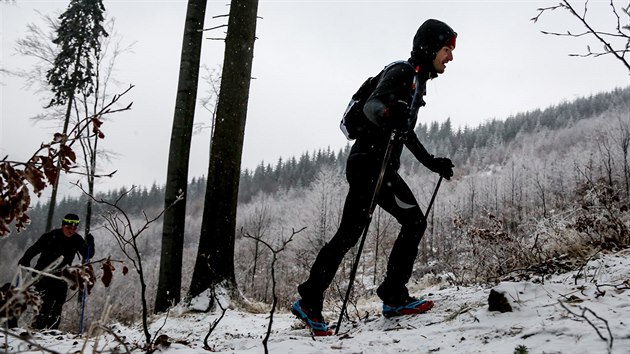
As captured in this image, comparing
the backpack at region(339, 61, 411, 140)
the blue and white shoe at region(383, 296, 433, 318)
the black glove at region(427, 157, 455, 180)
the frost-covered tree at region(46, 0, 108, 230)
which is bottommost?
the blue and white shoe at region(383, 296, 433, 318)

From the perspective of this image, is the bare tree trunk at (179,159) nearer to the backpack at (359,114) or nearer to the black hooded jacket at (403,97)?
the backpack at (359,114)

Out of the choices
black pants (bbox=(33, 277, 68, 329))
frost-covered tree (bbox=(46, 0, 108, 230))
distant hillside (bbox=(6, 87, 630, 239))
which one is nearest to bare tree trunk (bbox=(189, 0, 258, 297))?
black pants (bbox=(33, 277, 68, 329))

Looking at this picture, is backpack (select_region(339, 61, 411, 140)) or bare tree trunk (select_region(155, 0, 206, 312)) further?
bare tree trunk (select_region(155, 0, 206, 312))

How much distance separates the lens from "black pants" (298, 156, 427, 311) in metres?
3.06

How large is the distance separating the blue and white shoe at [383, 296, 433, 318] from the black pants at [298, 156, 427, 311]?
44 millimetres

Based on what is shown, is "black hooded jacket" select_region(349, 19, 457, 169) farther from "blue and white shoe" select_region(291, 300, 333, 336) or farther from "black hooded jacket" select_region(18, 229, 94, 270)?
"black hooded jacket" select_region(18, 229, 94, 270)

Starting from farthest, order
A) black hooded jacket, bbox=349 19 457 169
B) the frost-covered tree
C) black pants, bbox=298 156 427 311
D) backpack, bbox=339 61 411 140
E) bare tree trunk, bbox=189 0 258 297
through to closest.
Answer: the frost-covered tree → bare tree trunk, bbox=189 0 258 297 → backpack, bbox=339 61 411 140 → black pants, bbox=298 156 427 311 → black hooded jacket, bbox=349 19 457 169

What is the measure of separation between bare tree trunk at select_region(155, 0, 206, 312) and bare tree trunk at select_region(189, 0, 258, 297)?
1.07 m

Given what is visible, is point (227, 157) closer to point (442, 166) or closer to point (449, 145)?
point (442, 166)

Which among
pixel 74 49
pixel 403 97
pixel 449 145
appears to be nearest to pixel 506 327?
pixel 403 97

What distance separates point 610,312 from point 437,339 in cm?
88

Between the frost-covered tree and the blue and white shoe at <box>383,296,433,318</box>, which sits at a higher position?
the frost-covered tree

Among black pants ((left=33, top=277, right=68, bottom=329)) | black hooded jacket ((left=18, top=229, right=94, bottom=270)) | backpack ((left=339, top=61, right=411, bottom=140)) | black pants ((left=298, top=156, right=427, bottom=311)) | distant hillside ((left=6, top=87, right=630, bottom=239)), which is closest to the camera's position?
black pants ((left=298, top=156, right=427, bottom=311))

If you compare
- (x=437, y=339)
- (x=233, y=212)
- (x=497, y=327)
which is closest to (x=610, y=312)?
(x=497, y=327)
